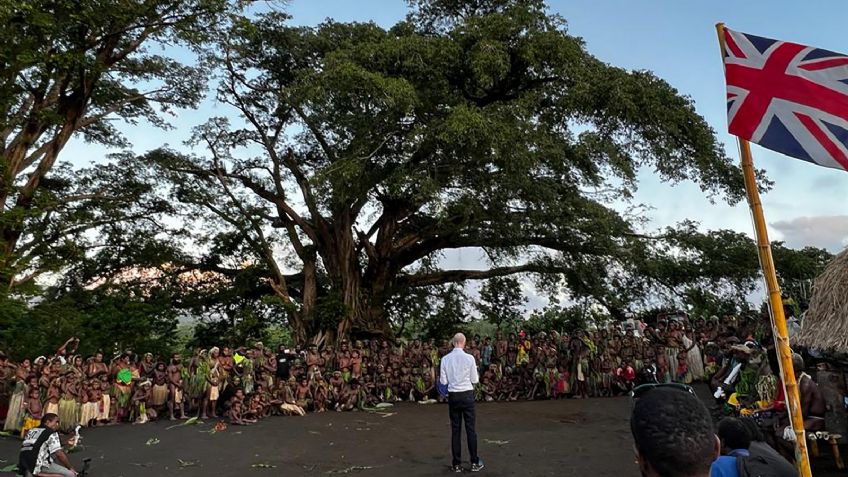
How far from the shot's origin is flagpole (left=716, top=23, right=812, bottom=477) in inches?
141

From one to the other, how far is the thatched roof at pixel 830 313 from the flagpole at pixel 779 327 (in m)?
2.86

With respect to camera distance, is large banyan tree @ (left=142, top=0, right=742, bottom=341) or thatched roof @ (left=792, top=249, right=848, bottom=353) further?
large banyan tree @ (left=142, top=0, right=742, bottom=341)

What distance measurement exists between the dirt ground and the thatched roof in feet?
8.48

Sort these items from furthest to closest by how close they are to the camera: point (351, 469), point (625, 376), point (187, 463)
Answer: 1. point (625, 376)
2. point (187, 463)
3. point (351, 469)

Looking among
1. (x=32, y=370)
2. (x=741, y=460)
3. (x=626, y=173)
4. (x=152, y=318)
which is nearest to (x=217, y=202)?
(x=152, y=318)

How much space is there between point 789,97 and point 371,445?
7223 millimetres

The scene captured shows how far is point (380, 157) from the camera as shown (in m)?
16.3

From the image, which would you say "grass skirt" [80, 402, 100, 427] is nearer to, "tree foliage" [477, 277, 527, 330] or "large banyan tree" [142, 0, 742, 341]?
"large banyan tree" [142, 0, 742, 341]

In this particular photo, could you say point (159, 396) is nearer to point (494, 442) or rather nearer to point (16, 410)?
point (16, 410)

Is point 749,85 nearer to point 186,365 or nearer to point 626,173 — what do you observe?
point 626,173

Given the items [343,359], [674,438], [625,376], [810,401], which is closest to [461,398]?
[810,401]

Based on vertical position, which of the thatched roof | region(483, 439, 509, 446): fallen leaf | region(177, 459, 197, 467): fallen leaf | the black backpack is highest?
the thatched roof

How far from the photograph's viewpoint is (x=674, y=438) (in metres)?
1.70

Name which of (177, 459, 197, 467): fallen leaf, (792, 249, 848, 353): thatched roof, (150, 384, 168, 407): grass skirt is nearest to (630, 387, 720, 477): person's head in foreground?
(792, 249, 848, 353): thatched roof
